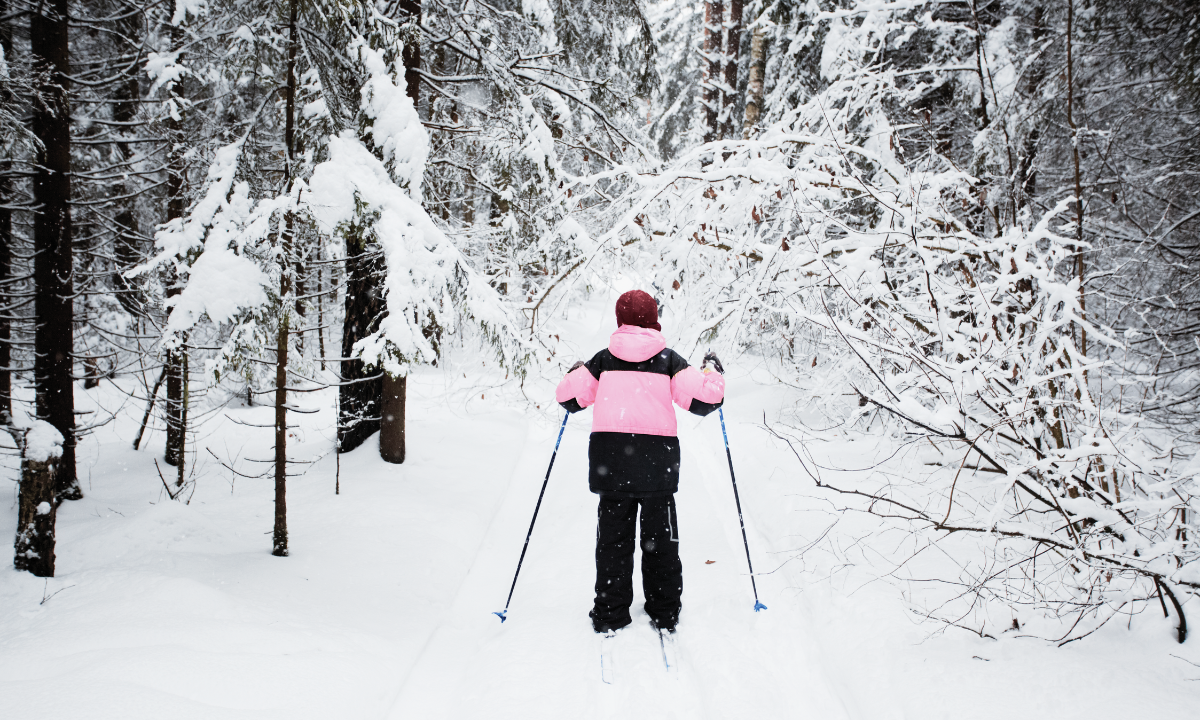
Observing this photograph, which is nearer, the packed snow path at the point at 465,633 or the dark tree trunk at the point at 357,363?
the packed snow path at the point at 465,633

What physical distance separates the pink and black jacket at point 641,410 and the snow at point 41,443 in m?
4.31

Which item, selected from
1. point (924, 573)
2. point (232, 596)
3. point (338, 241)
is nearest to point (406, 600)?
point (232, 596)

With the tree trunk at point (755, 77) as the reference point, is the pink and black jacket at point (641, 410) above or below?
below

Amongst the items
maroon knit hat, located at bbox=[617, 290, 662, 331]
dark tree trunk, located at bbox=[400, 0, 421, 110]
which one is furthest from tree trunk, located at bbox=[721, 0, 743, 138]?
maroon knit hat, located at bbox=[617, 290, 662, 331]

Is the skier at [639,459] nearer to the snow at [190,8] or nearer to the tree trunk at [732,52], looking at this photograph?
the snow at [190,8]

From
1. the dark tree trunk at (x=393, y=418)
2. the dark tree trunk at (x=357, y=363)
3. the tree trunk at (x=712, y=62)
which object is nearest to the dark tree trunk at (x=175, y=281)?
the dark tree trunk at (x=357, y=363)

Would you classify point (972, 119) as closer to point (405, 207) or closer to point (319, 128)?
point (405, 207)

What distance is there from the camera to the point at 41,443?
416 centimetres

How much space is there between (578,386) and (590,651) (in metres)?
1.71

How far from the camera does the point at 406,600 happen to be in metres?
3.98

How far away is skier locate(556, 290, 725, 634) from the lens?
355cm

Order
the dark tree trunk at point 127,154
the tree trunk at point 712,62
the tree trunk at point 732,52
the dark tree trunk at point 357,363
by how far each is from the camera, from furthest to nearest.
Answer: the tree trunk at point 712,62 < the tree trunk at point 732,52 < the dark tree trunk at point 127,154 < the dark tree trunk at point 357,363

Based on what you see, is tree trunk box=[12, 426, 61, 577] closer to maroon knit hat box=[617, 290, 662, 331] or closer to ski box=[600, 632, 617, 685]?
ski box=[600, 632, 617, 685]

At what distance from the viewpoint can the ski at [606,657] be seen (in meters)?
3.10
